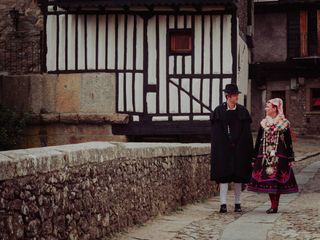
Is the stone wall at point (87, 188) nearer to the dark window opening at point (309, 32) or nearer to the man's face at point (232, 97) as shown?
the man's face at point (232, 97)

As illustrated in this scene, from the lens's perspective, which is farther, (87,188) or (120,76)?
(120,76)

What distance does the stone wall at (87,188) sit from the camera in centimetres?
418

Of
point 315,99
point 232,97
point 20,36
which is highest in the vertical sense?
point 20,36

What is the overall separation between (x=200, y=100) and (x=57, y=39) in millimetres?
3798

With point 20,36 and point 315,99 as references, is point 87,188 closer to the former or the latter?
point 20,36

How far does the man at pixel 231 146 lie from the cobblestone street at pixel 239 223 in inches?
18.0

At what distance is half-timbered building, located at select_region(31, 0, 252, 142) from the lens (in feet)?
49.7

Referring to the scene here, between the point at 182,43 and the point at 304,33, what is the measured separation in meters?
15.2

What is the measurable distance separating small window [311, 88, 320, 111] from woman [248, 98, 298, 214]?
849 inches

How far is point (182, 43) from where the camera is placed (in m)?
15.3

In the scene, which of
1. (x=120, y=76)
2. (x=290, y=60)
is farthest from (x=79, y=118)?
(x=290, y=60)

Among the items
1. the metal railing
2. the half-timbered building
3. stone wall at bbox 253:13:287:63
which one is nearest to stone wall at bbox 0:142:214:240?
the half-timbered building

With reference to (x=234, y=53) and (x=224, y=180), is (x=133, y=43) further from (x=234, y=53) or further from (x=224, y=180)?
(x=224, y=180)

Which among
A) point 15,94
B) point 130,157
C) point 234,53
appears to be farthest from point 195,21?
point 130,157
